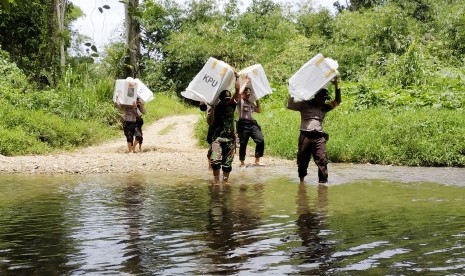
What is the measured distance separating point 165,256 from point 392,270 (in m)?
1.68

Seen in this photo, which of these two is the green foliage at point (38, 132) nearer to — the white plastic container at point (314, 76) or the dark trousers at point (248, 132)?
the dark trousers at point (248, 132)

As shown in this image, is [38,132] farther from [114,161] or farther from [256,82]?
[256,82]

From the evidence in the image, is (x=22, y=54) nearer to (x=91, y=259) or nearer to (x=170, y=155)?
(x=170, y=155)

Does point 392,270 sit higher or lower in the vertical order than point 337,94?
lower

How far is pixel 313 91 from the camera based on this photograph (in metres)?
7.96

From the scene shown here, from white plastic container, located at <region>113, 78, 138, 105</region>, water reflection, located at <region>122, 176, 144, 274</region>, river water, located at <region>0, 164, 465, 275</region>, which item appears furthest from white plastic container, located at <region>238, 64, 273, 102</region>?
white plastic container, located at <region>113, 78, 138, 105</region>

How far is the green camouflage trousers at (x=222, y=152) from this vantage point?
8.27 m

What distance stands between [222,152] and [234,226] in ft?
10.1

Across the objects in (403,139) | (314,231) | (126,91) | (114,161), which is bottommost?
(314,231)

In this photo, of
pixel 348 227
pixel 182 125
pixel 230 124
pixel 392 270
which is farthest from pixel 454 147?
pixel 182 125

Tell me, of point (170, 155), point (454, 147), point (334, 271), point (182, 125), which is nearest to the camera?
point (334, 271)

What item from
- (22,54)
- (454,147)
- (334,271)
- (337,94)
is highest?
(22,54)

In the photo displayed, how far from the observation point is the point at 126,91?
44.0 ft

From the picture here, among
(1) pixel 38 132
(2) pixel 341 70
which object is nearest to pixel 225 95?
(1) pixel 38 132
